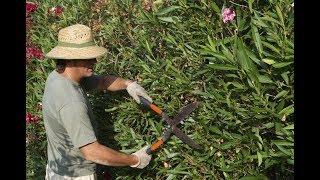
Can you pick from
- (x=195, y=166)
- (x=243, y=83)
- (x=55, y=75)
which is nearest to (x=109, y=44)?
(x=55, y=75)

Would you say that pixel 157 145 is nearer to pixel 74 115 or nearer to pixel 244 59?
pixel 74 115

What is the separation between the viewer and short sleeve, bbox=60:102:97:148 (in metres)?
3.57

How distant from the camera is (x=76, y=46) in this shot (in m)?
3.86

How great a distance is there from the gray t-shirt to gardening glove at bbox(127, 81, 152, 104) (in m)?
0.40

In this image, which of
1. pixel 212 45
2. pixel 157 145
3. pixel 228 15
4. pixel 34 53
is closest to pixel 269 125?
pixel 212 45

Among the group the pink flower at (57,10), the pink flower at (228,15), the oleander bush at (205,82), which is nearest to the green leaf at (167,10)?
the oleander bush at (205,82)

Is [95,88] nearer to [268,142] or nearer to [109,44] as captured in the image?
[109,44]

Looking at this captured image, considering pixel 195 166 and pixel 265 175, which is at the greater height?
pixel 265 175

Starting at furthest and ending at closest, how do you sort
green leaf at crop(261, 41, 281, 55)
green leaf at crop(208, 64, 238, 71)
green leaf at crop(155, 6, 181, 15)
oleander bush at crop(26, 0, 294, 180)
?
green leaf at crop(155, 6, 181, 15) < green leaf at crop(208, 64, 238, 71) < oleander bush at crop(26, 0, 294, 180) < green leaf at crop(261, 41, 281, 55)

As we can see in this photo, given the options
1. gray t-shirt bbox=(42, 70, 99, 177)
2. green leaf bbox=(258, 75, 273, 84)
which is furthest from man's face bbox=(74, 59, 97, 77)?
green leaf bbox=(258, 75, 273, 84)

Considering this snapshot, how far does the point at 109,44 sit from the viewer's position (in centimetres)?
501

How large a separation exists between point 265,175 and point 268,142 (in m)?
0.24

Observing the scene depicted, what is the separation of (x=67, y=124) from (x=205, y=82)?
1102 millimetres

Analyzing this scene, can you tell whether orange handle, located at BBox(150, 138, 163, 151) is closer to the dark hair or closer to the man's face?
the man's face
